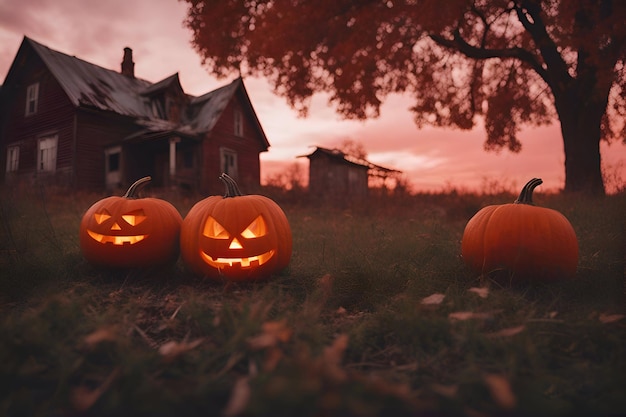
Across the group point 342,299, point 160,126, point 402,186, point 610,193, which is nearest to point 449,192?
point 402,186

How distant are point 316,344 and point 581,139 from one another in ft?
33.4

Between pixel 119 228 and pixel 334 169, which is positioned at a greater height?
pixel 334 169

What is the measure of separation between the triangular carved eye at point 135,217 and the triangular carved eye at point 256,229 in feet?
2.95

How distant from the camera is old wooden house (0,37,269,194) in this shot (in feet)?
44.7

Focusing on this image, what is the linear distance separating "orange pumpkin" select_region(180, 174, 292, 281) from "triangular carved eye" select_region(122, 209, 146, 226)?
1.20 feet

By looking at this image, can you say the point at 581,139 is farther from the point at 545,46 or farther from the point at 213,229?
the point at 213,229

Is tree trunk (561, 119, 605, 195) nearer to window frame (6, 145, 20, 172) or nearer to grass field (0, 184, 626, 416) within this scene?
grass field (0, 184, 626, 416)

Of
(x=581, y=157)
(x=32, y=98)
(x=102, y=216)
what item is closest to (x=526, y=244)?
(x=102, y=216)

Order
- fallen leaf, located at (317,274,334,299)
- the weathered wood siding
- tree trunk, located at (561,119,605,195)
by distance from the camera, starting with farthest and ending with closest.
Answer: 1. the weathered wood siding
2. tree trunk, located at (561,119,605,195)
3. fallen leaf, located at (317,274,334,299)

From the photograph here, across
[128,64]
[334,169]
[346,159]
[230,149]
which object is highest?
[128,64]

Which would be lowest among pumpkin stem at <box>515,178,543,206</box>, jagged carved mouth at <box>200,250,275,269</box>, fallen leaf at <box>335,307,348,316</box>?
fallen leaf at <box>335,307,348,316</box>

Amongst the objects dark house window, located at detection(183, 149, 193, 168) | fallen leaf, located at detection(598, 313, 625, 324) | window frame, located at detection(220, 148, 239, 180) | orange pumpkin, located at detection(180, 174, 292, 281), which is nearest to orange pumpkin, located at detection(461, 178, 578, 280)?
fallen leaf, located at detection(598, 313, 625, 324)

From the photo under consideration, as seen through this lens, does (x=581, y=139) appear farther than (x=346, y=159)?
No

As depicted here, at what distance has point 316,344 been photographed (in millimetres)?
1600
